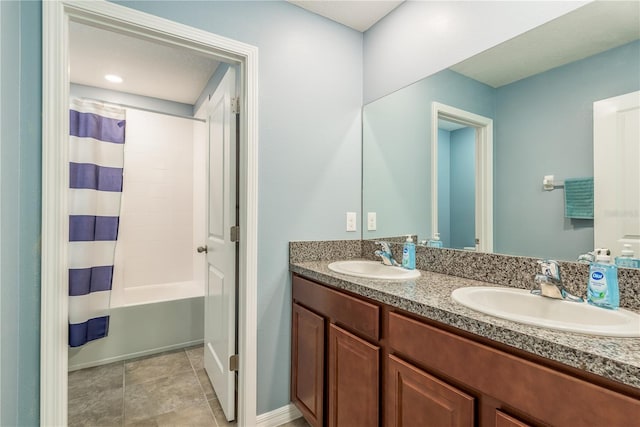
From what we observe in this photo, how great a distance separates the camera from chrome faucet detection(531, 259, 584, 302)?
3.29 ft

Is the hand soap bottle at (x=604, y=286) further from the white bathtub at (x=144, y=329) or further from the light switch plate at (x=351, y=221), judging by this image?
the white bathtub at (x=144, y=329)

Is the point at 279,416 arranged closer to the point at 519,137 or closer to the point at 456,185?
the point at 456,185

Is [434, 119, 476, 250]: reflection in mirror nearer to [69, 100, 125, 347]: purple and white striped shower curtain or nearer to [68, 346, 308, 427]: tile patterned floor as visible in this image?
[68, 346, 308, 427]: tile patterned floor

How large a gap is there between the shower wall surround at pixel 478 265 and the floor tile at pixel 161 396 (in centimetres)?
118

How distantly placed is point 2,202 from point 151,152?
2521 millimetres

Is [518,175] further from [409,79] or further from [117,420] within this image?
[117,420]

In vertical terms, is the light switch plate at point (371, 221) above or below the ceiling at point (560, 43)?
below

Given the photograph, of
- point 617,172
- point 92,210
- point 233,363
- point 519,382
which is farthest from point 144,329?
point 617,172

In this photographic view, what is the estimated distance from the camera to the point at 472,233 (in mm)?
1445

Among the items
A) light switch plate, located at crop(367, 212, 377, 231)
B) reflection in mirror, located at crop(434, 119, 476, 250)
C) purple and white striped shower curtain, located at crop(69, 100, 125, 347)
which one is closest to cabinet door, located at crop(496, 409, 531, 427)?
reflection in mirror, located at crop(434, 119, 476, 250)

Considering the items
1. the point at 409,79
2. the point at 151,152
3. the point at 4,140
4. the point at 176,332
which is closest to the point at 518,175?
the point at 409,79

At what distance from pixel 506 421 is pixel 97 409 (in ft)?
7.27

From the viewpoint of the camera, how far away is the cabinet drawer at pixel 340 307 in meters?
1.17

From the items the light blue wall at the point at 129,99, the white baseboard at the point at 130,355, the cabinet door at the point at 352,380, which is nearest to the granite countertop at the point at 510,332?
the cabinet door at the point at 352,380
